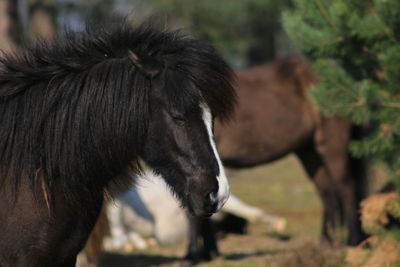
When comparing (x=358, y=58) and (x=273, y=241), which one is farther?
(x=273, y=241)

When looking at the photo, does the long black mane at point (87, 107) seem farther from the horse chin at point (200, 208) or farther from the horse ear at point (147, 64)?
the horse chin at point (200, 208)

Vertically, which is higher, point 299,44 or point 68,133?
point 68,133

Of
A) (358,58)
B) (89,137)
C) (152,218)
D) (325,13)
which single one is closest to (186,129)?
(89,137)

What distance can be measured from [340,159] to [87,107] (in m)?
5.34

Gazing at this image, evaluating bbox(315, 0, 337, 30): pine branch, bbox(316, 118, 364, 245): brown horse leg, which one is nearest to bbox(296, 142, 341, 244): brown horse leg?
bbox(316, 118, 364, 245): brown horse leg

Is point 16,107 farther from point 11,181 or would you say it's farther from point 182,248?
point 182,248

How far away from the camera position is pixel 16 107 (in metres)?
3.41

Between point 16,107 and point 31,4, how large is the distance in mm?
12377

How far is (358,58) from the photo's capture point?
5094mm

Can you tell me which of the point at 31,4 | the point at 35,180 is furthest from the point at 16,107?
the point at 31,4

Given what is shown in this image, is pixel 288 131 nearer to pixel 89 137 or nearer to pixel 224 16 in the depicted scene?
pixel 89 137

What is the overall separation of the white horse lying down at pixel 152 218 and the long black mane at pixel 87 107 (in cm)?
552

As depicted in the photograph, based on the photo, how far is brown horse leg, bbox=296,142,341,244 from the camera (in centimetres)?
843

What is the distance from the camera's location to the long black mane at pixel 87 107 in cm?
335
